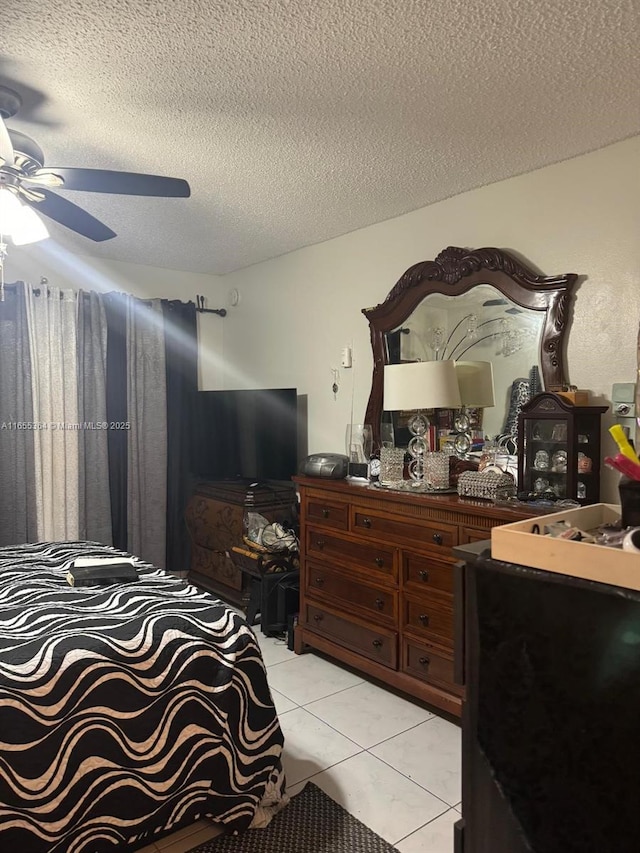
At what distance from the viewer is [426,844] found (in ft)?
6.32

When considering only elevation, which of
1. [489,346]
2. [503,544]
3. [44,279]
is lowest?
[503,544]

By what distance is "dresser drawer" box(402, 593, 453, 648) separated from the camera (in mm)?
2611

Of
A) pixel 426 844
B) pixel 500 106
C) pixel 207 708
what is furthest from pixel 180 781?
pixel 500 106

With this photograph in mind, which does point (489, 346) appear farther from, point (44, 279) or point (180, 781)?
point (44, 279)

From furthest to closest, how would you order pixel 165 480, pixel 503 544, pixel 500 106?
pixel 165 480, pixel 500 106, pixel 503 544

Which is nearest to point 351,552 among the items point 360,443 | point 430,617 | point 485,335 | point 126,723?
point 430,617

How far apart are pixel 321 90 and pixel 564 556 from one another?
1.74 m

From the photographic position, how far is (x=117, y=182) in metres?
2.23

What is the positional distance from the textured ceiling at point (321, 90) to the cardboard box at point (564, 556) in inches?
55.0

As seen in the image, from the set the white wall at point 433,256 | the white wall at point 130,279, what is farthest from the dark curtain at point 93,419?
the white wall at point 433,256

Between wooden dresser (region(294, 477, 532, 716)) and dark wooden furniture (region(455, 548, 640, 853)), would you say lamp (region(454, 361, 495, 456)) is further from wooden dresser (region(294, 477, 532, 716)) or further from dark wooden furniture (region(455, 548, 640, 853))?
dark wooden furniture (region(455, 548, 640, 853))

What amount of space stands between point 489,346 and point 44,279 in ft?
9.99

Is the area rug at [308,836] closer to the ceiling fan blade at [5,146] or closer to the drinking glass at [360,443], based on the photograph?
the drinking glass at [360,443]

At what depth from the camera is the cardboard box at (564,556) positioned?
1.00 meters
